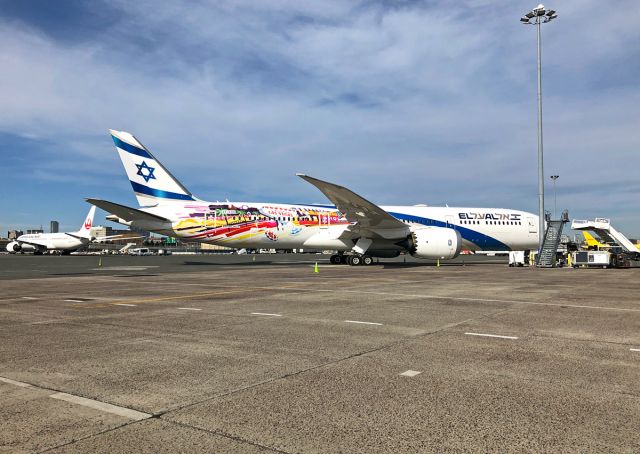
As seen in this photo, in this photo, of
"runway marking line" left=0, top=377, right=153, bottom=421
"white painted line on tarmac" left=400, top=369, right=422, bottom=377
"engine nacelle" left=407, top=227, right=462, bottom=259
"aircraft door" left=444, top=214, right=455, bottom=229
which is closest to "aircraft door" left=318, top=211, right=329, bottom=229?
"engine nacelle" left=407, top=227, right=462, bottom=259

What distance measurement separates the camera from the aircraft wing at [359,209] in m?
26.7

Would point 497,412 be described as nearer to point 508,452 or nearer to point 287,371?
point 508,452

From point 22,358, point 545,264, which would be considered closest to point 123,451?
point 22,358

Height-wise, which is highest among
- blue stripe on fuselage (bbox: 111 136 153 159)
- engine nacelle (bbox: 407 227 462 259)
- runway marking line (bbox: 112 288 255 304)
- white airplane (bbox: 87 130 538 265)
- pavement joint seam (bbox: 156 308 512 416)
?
blue stripe on fuselage (bbox: 111 136 153 159)

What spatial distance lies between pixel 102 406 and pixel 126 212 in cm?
2783

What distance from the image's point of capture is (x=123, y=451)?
3184 mm

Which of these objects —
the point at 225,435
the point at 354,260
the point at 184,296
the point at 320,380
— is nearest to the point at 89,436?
the point at 225,435

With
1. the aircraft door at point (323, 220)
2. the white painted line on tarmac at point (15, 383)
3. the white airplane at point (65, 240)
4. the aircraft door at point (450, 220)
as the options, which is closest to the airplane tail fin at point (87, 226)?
the white airplane at point (65, 240)

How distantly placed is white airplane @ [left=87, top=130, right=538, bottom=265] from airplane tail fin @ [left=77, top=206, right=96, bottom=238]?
47.8 meters

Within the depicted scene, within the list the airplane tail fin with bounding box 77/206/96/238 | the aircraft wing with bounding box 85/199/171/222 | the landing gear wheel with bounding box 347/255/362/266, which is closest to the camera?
the aircraft wing with bounding box 85/199/171/222

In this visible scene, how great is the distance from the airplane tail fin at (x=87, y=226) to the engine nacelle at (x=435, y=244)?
61.6 meters

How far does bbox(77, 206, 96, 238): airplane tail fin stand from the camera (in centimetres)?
7394

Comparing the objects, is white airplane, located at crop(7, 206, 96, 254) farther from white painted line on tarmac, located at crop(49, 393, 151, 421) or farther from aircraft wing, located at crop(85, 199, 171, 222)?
white painted line on tarmac, located at crop(49, 393, 151, 421)

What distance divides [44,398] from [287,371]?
236 centimetres
